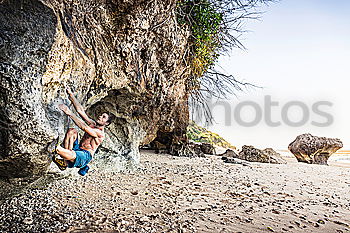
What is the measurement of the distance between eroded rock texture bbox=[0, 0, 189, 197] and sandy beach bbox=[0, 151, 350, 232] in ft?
1.92

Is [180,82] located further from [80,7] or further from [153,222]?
[153,222]

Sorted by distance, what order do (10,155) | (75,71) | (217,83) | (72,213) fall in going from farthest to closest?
(217,83)
(75,71)
(72,213)
(10,155)

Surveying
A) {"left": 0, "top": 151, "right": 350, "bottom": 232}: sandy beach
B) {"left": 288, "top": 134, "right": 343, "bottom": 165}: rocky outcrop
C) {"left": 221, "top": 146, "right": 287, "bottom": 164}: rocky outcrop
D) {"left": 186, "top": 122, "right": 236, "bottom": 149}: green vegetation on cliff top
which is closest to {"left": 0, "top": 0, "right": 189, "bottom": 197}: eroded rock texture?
{"left": 0, "top": 151, "right": 350, "bottom": 232}: sandy beach

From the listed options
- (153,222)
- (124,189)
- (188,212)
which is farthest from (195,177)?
(153,222)

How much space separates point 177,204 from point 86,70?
7.30 feet

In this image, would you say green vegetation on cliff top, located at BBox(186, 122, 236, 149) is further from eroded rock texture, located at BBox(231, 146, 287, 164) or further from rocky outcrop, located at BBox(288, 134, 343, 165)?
rocky outcrop, located at BBox(288, 134, 343, 165)

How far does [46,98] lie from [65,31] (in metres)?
0.83

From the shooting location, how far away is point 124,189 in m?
4.52

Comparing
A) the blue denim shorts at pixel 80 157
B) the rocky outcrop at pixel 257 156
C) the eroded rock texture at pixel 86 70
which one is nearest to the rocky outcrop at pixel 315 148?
the rocky outcrop at pixel 257 156

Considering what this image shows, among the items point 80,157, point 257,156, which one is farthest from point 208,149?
point 80,157

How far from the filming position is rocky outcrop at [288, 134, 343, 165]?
10.2 meters

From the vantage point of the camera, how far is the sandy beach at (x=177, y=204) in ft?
10.3

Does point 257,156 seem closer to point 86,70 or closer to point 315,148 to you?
point 315,148

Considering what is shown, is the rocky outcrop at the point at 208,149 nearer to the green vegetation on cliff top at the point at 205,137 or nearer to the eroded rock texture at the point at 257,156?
the eroded rock texture at the point at 257,156
